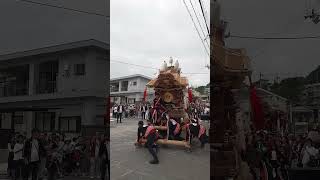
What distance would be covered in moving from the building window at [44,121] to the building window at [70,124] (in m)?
0.08

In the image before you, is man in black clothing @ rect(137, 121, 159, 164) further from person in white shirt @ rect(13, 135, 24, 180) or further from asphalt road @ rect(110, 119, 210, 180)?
person in white shirt @ rect(13, 135, 24, 180)

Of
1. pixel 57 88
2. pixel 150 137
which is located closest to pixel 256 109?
pixel 150 137

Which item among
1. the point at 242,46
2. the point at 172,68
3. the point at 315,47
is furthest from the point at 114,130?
the point at 315,47

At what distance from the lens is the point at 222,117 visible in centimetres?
322

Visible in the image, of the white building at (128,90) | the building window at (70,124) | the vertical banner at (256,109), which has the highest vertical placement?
the white building at (128,90)

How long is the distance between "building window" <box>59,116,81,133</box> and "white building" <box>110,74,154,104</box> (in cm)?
39

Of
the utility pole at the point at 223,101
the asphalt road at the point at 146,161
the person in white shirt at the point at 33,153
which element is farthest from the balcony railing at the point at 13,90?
the utility pole at the point at 223,101

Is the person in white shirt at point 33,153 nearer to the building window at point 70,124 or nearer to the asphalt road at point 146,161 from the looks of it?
the building window at point 70,124

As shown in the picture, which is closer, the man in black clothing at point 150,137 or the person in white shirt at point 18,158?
the man in black clothing at point 150,137

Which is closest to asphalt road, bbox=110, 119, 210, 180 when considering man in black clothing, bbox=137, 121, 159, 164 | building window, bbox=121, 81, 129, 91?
man in black clothing, bbox=137, 121, 159, 164

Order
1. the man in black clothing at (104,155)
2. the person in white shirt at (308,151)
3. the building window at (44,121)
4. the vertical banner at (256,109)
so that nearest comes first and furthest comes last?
the person in white shirt at (308,151) → the vertical banner at (256,109) → the man in black clothing at (104,155) → the building window at (44,121)

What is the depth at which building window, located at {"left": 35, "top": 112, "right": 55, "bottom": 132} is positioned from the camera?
11.4 ft

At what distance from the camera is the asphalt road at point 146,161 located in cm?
317

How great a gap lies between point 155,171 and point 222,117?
74 cm
